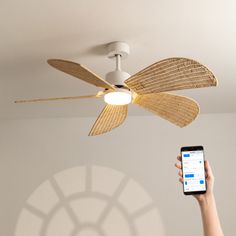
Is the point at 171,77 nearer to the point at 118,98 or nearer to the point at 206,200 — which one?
the point at 118,98

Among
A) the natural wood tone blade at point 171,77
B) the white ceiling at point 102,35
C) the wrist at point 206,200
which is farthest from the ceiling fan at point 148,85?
the wrist at point 206,200

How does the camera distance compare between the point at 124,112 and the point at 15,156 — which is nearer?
the point at 124,112

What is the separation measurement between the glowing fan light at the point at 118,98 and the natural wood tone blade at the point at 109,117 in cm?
8

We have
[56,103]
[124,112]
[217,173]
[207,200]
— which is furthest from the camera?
[217,173]

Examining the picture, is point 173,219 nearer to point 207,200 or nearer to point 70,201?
point 70,201

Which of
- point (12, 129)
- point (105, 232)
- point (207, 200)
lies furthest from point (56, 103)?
point (207, 200)

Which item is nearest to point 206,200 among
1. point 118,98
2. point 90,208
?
point 118,98

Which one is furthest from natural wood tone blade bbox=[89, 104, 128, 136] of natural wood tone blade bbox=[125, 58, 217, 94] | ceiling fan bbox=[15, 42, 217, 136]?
natural wood tone blade bbox=[125, 58, 217, 94]

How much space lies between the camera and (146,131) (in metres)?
3.42

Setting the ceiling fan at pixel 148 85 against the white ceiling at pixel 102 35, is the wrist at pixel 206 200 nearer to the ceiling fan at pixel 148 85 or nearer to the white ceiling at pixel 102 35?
the ceiling fan at pixel 148 85

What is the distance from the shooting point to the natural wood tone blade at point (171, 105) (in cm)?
183

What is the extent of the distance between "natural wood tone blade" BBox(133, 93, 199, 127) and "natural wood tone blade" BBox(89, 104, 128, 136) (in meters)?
0.12

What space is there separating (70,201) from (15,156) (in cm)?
56

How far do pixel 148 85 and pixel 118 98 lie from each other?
0.18m
